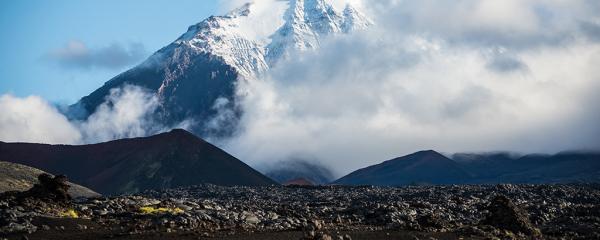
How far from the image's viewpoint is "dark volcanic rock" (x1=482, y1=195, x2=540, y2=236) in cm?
3472

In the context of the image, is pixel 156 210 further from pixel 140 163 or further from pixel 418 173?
pixel 418 173

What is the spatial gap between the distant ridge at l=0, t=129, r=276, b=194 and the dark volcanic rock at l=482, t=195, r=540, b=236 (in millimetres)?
93231

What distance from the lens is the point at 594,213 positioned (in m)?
49.5

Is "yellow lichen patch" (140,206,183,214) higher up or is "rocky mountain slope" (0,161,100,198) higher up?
"rocky mountain slope" (0,161,100,198)

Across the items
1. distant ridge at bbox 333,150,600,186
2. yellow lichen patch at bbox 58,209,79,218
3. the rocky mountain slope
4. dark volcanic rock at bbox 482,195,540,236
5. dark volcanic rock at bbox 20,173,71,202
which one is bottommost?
dark volcanic rock at bbox 482,195,540,236

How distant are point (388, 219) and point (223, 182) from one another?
297ft

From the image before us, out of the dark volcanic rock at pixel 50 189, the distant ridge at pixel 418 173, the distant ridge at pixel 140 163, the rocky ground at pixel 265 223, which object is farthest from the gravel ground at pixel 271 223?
the distant ridge at pixel 418 173

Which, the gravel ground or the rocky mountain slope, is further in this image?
the rocky mountain slope

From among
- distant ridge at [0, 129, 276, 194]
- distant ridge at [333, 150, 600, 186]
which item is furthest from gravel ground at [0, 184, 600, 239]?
distant ridge at [333, 150, 600, 186]

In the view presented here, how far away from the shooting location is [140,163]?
5226 inches

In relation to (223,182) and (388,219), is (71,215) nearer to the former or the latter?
(388,219)

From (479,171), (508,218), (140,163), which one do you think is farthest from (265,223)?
(479,171)

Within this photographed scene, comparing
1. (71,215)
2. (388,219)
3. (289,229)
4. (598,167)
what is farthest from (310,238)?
(598,167)

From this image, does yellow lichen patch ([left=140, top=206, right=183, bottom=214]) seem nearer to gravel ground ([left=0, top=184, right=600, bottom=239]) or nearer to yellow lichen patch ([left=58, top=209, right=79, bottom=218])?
gravel ground ([left=0, top=184, right=600, bottom=239])
